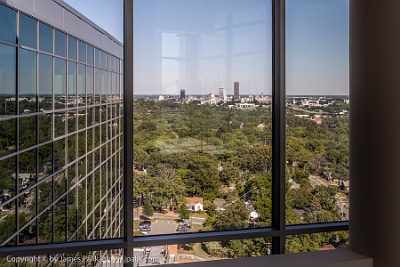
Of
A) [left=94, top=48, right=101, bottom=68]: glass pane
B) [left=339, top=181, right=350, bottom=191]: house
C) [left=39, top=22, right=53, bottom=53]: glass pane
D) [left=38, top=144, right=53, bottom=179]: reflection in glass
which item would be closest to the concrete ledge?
[left=339, top=181, right=350, bottom=191]: house

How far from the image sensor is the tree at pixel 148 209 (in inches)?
114

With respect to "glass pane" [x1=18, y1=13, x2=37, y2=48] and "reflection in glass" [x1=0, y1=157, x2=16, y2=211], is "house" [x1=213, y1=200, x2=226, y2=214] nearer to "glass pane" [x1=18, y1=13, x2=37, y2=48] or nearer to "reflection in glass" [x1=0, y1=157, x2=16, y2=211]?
"reflection in glass" [x1=0, y1=157, x2=16, y2=211]

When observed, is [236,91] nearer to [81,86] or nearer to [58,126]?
[81,86]

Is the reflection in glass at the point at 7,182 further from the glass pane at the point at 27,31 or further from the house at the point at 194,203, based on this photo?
the house at the point at 194,203

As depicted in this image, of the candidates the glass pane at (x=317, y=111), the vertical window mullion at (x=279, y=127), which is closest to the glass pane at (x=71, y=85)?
the vertical window mullion at (x=279, y=127)

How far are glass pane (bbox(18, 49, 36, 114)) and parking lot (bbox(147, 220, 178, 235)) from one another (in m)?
1.18

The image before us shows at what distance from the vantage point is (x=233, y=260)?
→ 2875mm

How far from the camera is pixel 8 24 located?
2539mm

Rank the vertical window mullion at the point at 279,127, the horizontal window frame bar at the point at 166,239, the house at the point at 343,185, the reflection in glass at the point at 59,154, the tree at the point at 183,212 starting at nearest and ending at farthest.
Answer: the horizontal window frame bar at the point at 166,239 → the reflection in glass at the point at 59,154 → the tree at the point at 183,212 → the vertical window mullion at the point at 279,127 → the house at the point at 343,185

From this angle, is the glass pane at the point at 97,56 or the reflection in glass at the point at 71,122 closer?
the reflection in glass at the point at 71,122

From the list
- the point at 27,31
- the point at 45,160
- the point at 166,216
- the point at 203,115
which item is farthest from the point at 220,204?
the point at 27,31

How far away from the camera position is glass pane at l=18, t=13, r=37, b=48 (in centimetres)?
258

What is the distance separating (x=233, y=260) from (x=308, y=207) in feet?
2.63

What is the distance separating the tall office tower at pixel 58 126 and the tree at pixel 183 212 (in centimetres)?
45
